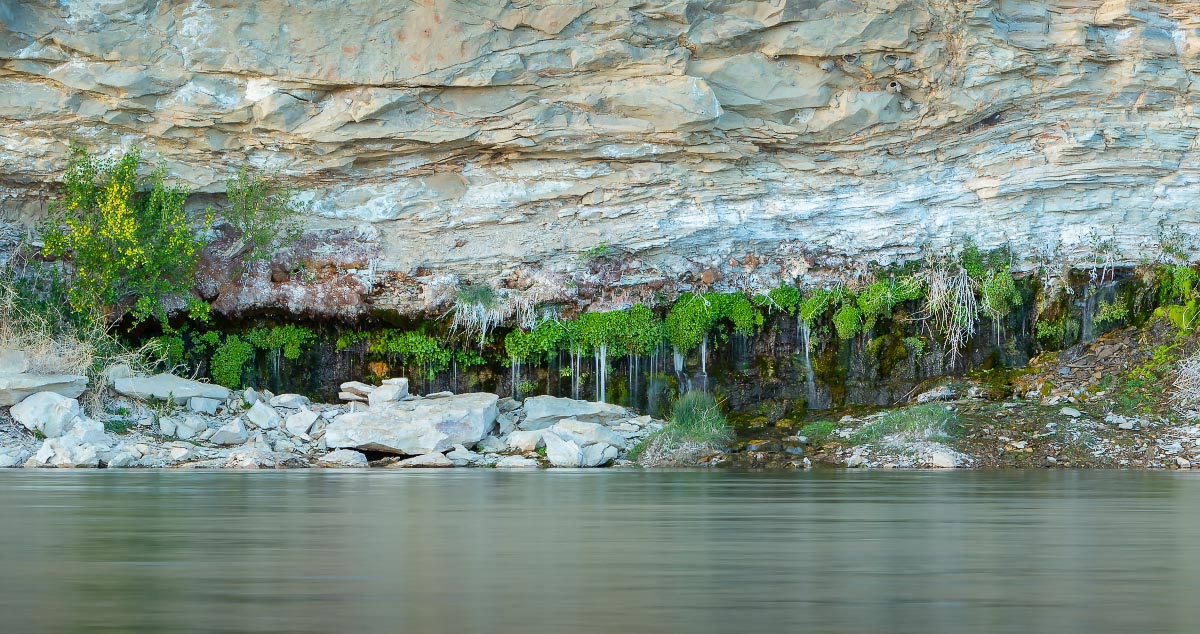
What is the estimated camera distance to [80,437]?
1151 cm

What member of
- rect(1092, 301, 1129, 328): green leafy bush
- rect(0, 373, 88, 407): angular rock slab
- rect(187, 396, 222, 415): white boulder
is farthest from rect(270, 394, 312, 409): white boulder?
rect(1092, 301, 1129, 328): green leafy bush

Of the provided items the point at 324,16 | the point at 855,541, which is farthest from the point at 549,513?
the point at 324,16

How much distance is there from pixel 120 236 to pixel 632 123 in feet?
24.1

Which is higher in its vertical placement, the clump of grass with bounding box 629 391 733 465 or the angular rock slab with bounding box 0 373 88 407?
the angular rock slab with bounding box 0 373 88 407

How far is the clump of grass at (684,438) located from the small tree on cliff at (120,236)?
751 cm

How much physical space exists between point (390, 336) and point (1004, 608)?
15.3 m

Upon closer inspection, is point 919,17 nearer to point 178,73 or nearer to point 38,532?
point 178,73

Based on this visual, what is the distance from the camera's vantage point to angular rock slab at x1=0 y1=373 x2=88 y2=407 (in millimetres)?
12641

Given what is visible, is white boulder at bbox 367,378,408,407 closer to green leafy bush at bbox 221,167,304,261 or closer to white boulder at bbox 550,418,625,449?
white boulder at bbox 550,418,625,449

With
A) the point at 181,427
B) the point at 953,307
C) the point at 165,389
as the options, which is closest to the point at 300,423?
the point at 181,427

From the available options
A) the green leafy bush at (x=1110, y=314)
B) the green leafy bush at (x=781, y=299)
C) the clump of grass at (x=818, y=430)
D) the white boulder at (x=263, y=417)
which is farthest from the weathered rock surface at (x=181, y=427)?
the green leafy bush at (x=1110, y=314)

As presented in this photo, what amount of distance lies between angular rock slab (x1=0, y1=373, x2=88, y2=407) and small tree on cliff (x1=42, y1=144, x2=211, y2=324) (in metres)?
1.64

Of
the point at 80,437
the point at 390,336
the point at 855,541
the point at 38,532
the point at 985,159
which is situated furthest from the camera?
the point at 390,336

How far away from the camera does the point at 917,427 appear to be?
1223 cm
